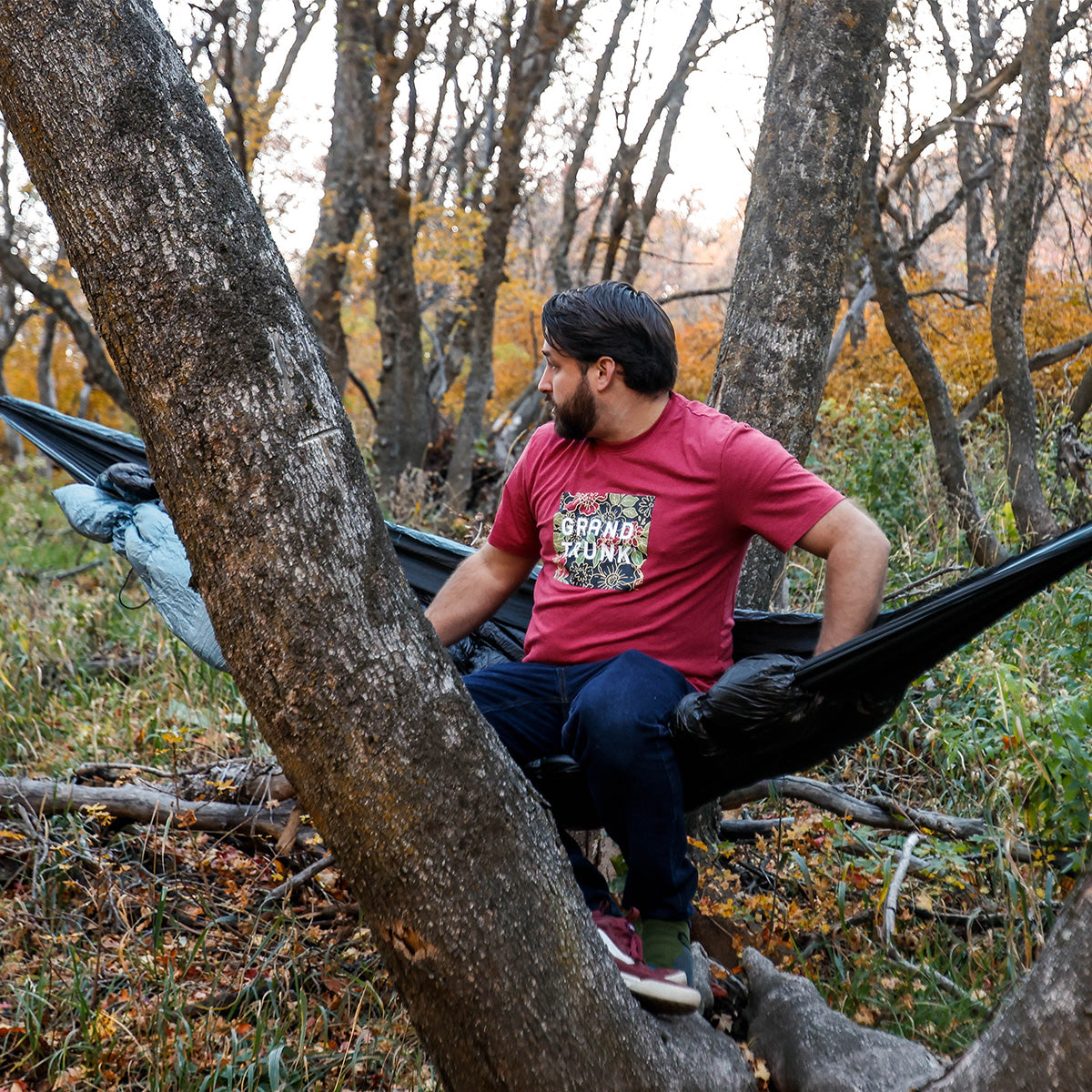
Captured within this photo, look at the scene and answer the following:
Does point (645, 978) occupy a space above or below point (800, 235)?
below

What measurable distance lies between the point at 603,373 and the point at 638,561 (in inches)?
15.0

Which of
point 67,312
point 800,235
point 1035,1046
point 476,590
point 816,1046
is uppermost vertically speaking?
point 800,235

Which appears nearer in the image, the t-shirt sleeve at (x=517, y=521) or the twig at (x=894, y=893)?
the t-shirt sleeve at (x=517, y=521)

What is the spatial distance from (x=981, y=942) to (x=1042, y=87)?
4.36m

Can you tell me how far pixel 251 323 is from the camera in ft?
4.54

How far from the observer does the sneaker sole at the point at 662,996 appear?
1.75 m

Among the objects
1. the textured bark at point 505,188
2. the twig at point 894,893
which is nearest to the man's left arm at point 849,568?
the twig at point 894,893

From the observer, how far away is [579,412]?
2146 millimetres

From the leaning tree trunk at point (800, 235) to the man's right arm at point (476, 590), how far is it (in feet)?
1.89

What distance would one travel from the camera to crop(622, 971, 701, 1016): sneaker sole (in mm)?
1753

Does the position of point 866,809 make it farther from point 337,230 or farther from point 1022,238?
point 337,230

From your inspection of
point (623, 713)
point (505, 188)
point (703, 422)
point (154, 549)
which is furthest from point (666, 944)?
point (505, 188)

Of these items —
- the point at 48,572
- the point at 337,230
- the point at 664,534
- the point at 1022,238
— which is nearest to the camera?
the point at 664,534

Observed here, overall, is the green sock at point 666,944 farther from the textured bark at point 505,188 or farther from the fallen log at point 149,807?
the textured bark at point 505,188
